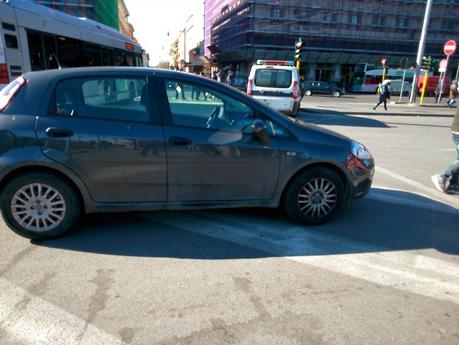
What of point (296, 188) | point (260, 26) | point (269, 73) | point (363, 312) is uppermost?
point (260, 26)

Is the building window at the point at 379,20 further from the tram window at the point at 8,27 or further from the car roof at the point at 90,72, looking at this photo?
the car roof at the point at 90,72

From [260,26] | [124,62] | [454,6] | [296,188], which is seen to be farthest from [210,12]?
[296,188]

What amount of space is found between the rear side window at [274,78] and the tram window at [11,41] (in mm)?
7277

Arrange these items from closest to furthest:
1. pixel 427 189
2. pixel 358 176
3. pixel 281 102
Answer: pixel 358 176 < pixel 427 189 < pixel 281 102

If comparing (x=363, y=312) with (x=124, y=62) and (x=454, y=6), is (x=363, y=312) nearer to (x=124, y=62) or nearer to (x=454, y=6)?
(x=124, y=62)

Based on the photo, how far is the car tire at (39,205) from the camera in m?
3.38

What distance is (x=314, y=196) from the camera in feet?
13.2

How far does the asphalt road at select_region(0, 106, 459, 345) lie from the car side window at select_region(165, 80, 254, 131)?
1172 millimetres

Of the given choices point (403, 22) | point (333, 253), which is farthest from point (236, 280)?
point (403, 22)

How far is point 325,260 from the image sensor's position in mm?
3348

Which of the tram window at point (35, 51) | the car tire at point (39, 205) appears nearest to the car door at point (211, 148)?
the car tire at point (39, 205)

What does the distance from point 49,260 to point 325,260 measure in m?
2.57

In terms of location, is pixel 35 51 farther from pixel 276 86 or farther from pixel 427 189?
pixel 427 189

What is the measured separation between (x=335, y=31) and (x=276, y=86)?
2169 inches
